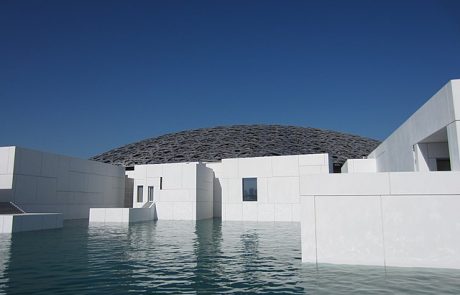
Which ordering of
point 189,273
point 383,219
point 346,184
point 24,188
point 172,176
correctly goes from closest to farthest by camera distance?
point 189,273 → point 383,219 → point 346,184 → point 24,188 → point 172,176

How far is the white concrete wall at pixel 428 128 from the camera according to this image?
11148 mm

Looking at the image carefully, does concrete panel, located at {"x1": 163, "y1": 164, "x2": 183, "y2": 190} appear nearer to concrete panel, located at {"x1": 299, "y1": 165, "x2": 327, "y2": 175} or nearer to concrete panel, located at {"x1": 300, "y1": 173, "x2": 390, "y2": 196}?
concrete panel, located at {"x1": 299, "y1": 165, "x2": 327, "y2": 175}

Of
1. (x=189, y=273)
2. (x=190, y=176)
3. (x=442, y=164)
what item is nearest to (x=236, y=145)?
(x=190, y=176)

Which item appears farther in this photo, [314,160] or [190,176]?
[190,176]

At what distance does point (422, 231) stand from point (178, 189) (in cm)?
2214

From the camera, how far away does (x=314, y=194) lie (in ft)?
34.3

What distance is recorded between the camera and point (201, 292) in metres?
7.08

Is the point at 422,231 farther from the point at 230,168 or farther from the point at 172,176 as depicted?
the point at 172,176

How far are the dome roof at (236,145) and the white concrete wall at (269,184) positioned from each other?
18358mm

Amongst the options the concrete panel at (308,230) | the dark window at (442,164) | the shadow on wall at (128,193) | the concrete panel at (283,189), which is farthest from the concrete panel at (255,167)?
the concrete panel at (308,230)

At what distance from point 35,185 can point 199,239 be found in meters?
14.7

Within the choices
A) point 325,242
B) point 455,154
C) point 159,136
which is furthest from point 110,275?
point 159,136

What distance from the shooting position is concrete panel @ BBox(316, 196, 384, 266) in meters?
9.75

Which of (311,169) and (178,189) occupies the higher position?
(311,169)
